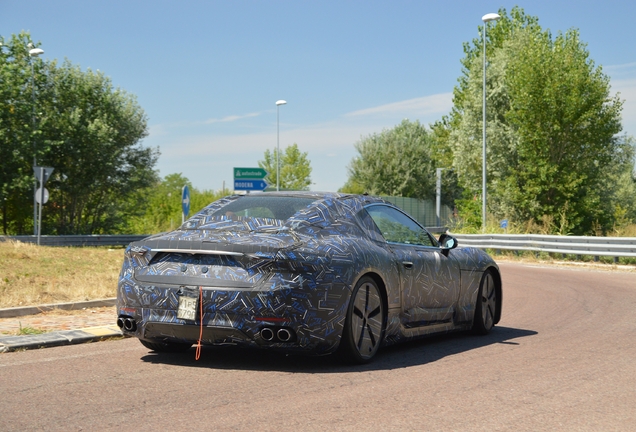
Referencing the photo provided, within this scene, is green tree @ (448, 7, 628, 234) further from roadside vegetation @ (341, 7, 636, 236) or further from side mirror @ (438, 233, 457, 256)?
side mirror @ (438, 233, 457, 256)

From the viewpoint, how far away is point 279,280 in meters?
6.27

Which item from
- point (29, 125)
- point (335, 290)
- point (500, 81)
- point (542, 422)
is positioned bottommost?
point (542, 422)

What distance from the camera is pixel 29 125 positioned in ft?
129

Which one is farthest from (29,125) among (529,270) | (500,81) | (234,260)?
(234,260)

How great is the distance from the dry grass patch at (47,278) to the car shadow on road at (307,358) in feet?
14.0

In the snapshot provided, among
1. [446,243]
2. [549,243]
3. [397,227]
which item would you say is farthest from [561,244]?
[397,227]

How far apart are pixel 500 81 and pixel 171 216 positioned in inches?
866

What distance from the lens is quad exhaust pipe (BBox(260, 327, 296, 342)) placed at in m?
6.23

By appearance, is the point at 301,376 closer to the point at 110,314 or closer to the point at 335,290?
the point at 335,290

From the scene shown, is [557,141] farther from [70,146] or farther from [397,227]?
[397,227]

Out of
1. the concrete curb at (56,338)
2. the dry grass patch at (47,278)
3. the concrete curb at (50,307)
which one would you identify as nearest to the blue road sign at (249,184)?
the dry grass patch at (47,278)

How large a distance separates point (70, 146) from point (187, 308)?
3779 cm

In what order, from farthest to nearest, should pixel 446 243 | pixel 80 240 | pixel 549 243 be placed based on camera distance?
pixel 80 240, pixel 549 243, pixel 446 243

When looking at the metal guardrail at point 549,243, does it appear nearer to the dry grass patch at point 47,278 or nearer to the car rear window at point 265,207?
the dry grass patch at point 47,278
